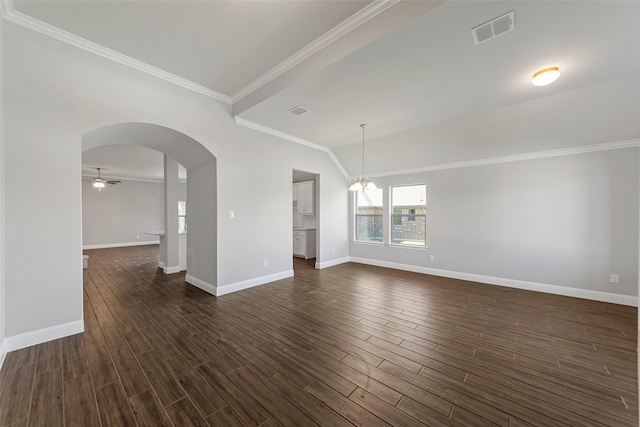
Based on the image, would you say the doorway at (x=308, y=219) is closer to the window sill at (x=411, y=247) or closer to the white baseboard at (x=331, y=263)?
the white baseboard at (x=331, y=263)

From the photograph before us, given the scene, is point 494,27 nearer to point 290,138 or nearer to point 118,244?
point 290,138

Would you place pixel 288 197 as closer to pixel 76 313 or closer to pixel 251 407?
pixel 76 313

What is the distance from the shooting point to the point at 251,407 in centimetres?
169

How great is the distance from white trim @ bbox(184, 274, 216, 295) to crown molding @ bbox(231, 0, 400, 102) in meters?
3.20

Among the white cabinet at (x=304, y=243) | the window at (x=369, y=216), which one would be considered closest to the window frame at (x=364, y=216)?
the window at (x=369, y=216)

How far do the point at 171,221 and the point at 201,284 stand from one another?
213 cm

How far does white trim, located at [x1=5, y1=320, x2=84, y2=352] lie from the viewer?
7.68 feet

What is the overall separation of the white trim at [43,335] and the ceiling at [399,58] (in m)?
3.13

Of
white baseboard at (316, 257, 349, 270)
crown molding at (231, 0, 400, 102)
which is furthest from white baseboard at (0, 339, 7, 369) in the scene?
white baseboard at (316, 257, 349, 270)

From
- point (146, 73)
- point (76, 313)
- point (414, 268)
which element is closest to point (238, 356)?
point (76, 313)

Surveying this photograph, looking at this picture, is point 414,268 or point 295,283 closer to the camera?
point 295,283

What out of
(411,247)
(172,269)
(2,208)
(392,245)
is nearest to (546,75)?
(411,247)

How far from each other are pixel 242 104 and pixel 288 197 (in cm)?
196

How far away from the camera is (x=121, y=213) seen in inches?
390
